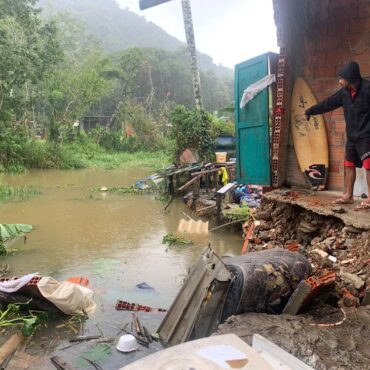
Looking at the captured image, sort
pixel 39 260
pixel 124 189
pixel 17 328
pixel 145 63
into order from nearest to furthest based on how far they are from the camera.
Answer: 1. pixel 17 328
2. pixel 39 260
3. pixel 124 189
4. pixel 145 63

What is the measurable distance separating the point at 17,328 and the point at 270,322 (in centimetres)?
326

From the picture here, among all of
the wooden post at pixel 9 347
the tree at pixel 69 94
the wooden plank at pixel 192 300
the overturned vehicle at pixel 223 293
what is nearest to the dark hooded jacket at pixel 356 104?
the overturned vehicle at pixel 223 293

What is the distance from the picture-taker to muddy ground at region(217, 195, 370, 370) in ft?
10.5

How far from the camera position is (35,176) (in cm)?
2083

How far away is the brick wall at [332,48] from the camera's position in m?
6.45

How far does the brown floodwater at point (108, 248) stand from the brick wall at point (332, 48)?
114 inches

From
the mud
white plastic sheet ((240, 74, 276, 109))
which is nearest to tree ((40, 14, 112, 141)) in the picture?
white plastic sheet ((240, 74, 276, 109))

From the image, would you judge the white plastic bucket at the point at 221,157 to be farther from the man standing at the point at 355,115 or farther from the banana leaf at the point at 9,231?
the man standing at the point at 355,115

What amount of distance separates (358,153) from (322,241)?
118 cm

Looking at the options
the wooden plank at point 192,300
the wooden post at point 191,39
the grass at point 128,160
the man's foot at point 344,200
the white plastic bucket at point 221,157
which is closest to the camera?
the wooden plank at point 192,300

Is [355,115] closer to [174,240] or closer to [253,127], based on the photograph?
[253,127]

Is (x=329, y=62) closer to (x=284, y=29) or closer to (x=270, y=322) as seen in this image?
(x=284, y=29)

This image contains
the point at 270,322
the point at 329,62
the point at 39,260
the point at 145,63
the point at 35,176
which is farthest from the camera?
the point at 145,63

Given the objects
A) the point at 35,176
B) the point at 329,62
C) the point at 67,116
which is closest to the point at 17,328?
the point at 329,62
